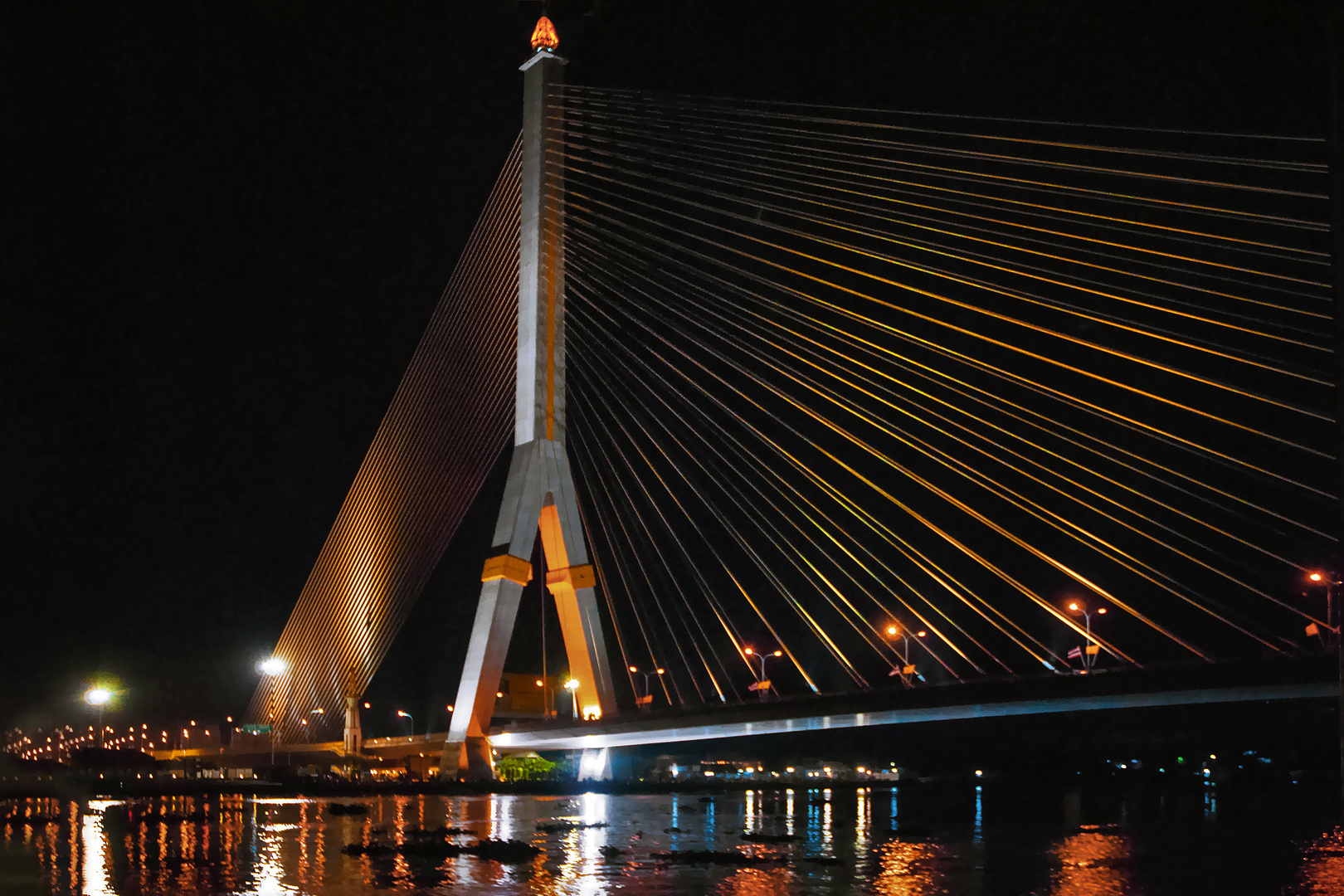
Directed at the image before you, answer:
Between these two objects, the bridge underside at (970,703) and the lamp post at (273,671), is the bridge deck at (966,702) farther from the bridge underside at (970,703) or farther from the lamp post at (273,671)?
the lamp post at (273,671)

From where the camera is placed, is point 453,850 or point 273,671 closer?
point 453,850

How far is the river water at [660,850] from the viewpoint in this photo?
10750 millimetres

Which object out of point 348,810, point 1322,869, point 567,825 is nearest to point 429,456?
point 348,810

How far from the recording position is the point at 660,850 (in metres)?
14.1

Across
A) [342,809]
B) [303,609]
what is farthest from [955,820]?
[303,609]

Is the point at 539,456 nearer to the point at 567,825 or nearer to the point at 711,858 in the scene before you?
the point at 567,825

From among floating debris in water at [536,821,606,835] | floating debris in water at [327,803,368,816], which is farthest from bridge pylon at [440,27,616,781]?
floating debris in water at [536,821,606,835]

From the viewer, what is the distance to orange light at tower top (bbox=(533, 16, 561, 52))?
86.8 feet

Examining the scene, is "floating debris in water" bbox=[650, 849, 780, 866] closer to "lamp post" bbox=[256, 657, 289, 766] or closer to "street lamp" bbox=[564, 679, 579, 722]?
"street lamp" bbox=[564, 679, 579, 722]

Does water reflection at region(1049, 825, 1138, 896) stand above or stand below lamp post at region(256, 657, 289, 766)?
above

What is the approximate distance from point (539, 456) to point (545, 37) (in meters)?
8.99

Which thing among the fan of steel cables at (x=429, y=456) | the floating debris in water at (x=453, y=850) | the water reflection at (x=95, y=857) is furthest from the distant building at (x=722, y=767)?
the floating debris in water at (x=453, y=850)

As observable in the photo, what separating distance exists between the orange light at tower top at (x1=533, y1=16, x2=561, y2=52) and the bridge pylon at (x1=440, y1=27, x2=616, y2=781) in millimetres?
25

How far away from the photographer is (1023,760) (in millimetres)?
71000
